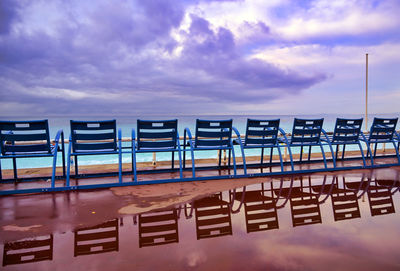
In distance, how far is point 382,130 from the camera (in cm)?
576

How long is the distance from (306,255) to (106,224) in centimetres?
189

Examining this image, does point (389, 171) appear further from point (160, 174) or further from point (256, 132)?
point (160, 174)

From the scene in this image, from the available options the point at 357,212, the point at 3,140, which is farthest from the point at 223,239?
the point at 3,140

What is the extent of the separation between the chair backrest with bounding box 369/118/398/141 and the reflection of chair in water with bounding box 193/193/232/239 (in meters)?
4.02

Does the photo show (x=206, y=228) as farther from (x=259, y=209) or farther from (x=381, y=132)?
(x=381, y=132)

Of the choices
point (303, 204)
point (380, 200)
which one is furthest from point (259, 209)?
point (380, 200)

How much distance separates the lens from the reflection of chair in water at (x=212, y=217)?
2.59m

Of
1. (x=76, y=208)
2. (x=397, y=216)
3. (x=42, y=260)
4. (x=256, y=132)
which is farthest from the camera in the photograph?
(x=256, y=132)

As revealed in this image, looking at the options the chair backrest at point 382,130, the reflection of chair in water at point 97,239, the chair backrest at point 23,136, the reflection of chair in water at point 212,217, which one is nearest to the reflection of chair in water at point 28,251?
the reflection of chair in water at point 97,239

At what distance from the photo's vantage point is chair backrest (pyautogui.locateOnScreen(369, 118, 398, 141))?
572 cm

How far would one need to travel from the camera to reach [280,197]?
3662 millimetres

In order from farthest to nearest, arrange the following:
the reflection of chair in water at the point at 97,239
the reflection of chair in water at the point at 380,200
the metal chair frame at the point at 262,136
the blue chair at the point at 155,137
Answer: the metal chair frame at the point at 262,136, the blue chair at the point at 155,137, the reflection of chair in water at the point at 380,200, the reflection of chair in water at the point at 97,239

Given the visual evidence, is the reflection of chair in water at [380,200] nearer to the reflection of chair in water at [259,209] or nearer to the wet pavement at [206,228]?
the wet pavement at [206,228]

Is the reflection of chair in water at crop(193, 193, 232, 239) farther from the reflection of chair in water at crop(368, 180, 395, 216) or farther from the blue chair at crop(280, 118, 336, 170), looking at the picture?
the blue chair at crop(280, 118, 336, 170)
